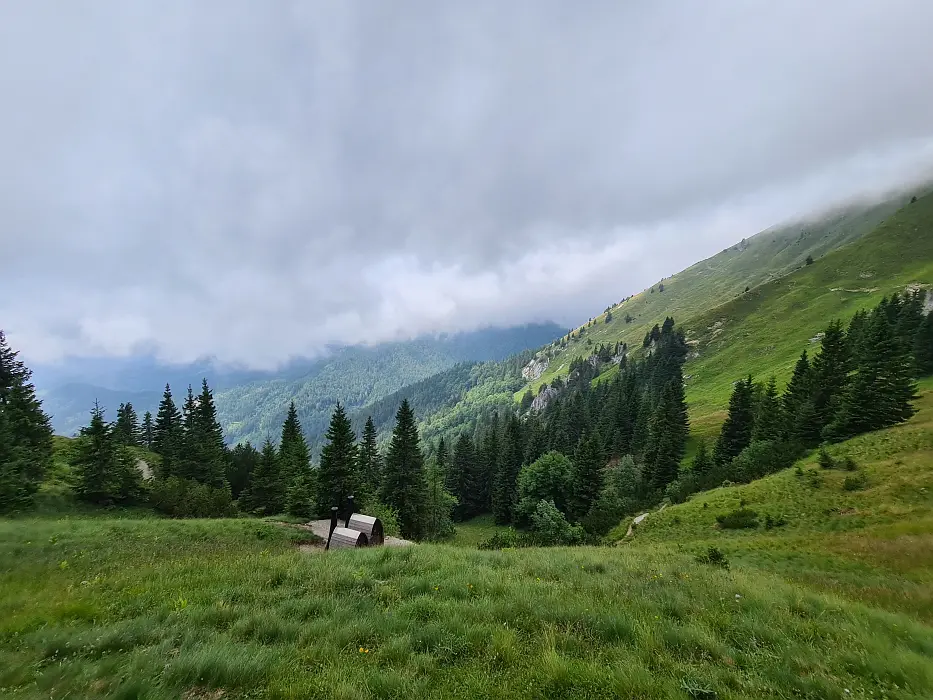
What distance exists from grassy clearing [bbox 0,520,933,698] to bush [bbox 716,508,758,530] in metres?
19.3

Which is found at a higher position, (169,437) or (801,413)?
(169,437)

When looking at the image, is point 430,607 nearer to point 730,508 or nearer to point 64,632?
point 64,632

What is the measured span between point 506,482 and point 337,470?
156 ft

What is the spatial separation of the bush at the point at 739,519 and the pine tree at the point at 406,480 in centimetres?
3674

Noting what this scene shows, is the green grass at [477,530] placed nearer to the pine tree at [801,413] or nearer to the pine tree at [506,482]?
the pine tree at [506,482]

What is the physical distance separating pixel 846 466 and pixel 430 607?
122 ft

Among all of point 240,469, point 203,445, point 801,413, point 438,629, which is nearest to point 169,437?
Answer: point 203,445

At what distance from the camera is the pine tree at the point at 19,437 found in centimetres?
2909

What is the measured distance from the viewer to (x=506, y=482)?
3238 inches

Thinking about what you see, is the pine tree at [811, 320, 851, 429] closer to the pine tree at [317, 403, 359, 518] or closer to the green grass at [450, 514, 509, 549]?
the green grass at [450, 514, 509, 549]

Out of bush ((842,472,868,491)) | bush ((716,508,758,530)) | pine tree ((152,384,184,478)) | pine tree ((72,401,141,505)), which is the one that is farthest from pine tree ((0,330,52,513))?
bush ((842,472,868,491))

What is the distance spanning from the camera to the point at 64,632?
6.35 m

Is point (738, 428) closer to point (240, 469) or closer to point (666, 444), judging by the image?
point (666, 444)

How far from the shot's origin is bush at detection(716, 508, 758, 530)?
26.5 meters
